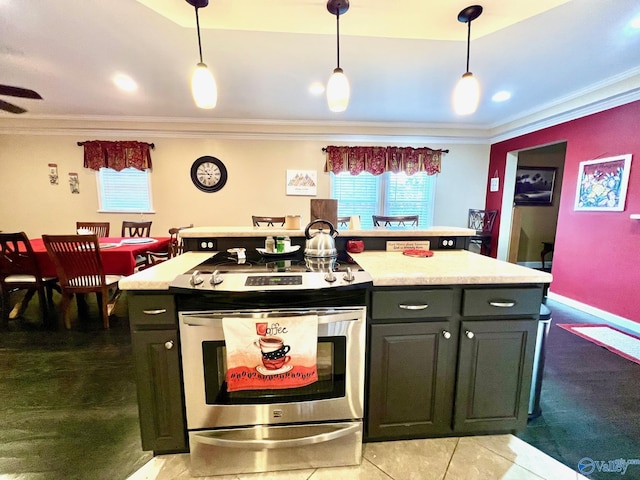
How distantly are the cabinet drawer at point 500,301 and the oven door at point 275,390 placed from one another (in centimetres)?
52

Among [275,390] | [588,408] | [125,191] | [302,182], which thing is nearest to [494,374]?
[588,408]

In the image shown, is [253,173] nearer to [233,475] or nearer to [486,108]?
[486,108]

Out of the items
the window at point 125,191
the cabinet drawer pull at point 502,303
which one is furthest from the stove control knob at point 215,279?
the window at point 125,191

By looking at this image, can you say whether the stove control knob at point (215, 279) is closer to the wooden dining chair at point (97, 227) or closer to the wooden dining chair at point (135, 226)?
the wooden dining chair at point (135, 226)

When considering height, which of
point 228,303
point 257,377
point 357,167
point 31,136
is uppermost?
point 31,136

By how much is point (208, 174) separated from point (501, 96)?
4192mm

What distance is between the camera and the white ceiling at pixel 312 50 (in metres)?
1.72

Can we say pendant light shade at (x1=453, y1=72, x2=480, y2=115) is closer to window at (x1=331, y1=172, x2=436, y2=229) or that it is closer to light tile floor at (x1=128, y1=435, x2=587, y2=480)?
light tile floor at (x1=128, y1=435, x2=587, y2=480)

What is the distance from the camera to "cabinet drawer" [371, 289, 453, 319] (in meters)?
1.18

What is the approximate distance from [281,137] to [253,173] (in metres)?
0.74

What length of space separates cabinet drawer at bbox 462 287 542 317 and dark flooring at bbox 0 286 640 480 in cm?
74

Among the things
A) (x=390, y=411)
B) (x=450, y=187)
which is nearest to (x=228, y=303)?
(x=390, y=411)

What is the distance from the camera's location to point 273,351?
1.09 metres

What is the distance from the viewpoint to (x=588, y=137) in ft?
9.69
